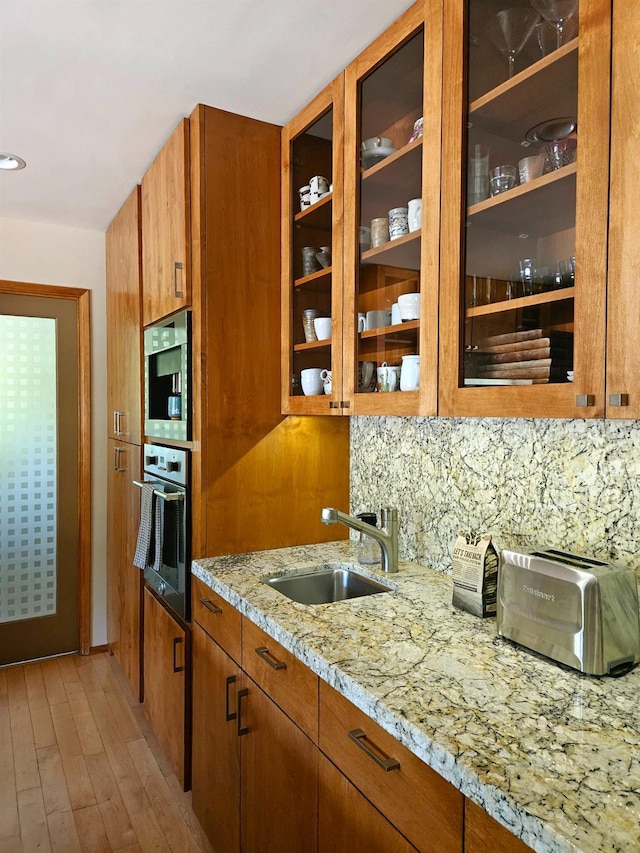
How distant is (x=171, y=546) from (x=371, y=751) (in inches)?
53.7

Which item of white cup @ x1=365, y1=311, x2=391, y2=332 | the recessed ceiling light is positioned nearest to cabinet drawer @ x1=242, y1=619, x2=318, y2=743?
white cup @ x1=365, y1=311, x2=391, y2=332

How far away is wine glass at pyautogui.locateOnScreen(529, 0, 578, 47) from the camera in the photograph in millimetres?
1104

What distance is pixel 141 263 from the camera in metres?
2.81

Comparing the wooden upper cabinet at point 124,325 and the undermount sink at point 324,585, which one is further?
the wooden upper cabinet at point 124,325

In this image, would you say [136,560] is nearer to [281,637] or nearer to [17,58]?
[281,637]

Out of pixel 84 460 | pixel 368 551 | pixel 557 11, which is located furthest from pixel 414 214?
pixel 84 460

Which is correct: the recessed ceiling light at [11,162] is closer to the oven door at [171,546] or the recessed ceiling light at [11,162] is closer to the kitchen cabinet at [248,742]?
the oven door at [171,546]

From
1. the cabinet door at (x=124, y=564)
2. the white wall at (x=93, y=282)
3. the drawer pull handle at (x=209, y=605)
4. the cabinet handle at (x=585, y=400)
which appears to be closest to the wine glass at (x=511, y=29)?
the cabinet handle at (x=585, y=400)

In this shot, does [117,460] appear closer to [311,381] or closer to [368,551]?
[311,381]

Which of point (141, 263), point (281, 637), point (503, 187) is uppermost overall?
point (141, 263)

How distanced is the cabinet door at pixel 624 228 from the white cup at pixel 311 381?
1085 millimetres

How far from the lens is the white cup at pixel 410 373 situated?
1.53 m

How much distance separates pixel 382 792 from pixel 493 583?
0.59 m

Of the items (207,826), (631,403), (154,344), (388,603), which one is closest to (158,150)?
(154,344)
